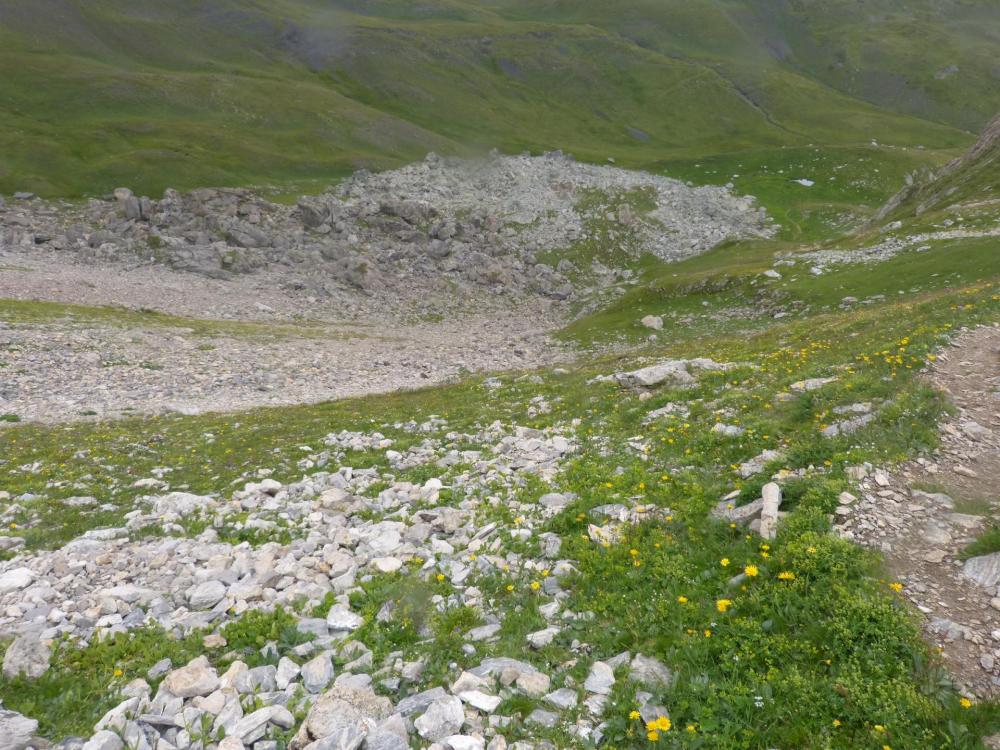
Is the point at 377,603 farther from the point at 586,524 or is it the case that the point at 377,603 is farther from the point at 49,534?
the point at 49,534

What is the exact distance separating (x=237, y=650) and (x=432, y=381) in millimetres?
29657

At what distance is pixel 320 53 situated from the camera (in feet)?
604

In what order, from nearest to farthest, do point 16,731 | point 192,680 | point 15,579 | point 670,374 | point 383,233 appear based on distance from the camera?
point 16,731 < point 192,680 < point 15,579 < point 670,374 < point 383,233

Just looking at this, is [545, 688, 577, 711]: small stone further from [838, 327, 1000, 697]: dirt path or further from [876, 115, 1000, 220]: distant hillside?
[876, 115, 1000, 220]: distant hillside

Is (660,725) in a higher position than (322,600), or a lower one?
higher

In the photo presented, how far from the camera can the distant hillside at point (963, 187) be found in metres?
54.1

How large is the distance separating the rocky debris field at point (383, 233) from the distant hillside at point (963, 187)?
2151cm

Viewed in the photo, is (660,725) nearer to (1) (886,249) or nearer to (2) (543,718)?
(2) (543,718)

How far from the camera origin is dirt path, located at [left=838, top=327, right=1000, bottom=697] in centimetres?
718

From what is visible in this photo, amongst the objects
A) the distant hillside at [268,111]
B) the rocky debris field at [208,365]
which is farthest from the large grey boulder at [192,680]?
the distant hillside at [268,111]

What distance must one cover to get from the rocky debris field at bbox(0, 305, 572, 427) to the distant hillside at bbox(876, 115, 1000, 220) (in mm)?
41732

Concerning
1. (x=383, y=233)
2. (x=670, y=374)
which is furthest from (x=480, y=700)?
(x=383, y=233)

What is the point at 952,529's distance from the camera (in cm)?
927

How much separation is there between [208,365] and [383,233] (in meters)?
43.1
